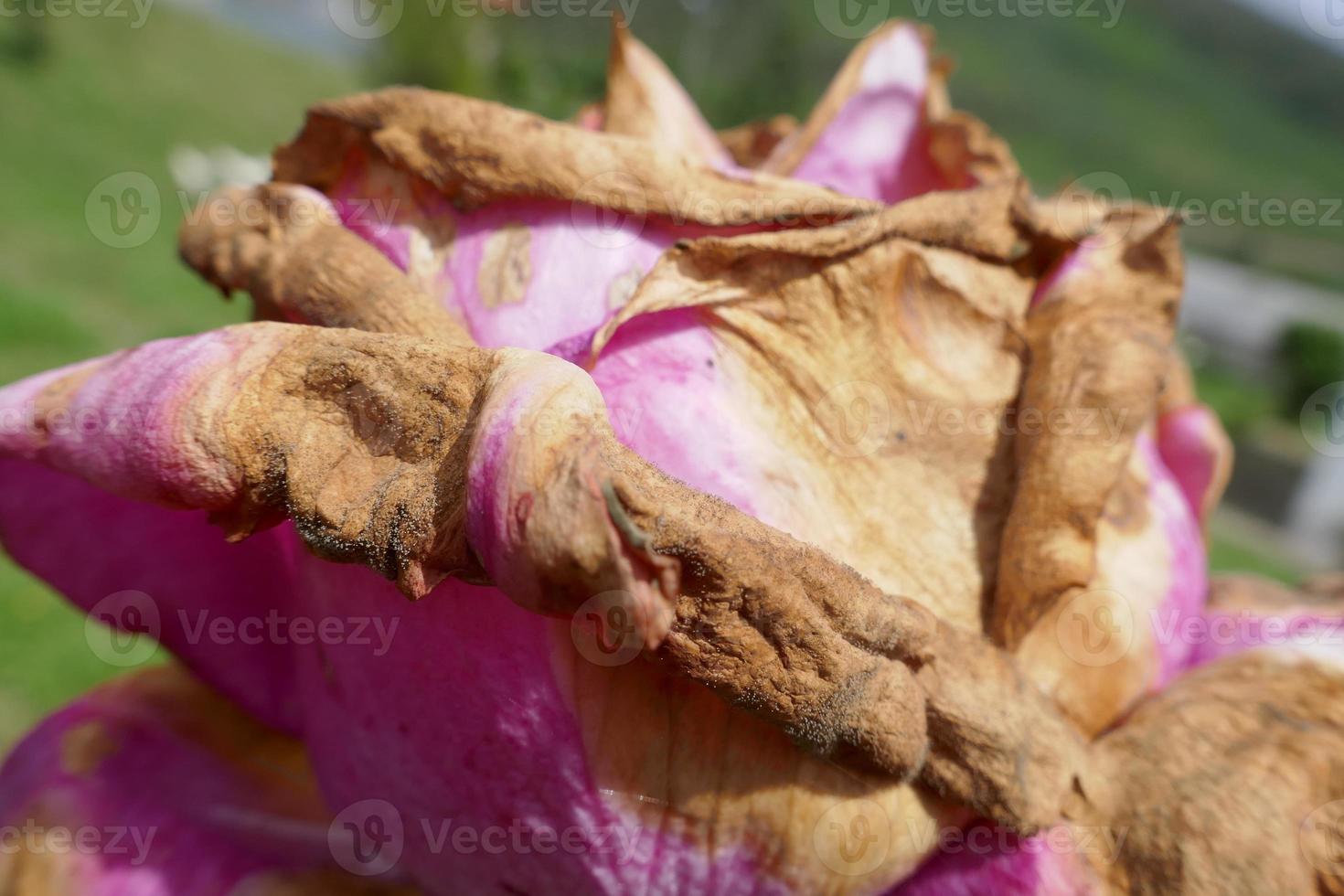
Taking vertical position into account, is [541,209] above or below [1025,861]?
above

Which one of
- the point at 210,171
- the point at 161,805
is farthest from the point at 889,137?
the point at 210,171

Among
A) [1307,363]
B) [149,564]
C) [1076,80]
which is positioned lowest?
[149,564]

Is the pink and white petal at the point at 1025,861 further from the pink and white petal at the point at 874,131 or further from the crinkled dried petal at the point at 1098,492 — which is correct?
the pink and white petal at the point at 874,131

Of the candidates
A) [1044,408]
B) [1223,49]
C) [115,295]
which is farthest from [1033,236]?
[1223,49]

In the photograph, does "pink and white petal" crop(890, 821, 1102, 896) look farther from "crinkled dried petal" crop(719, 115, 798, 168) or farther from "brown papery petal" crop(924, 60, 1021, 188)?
"crinkled dried petal" crop(719, 115, 798, 168)

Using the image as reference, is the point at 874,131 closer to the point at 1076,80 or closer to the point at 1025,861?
the point at 1025,861

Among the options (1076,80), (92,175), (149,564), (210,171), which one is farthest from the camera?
(1076,80)

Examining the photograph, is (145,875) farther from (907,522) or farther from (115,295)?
(115,295)

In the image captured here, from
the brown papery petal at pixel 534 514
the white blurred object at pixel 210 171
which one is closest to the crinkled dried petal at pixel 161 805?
the brown papery petal at pixel 534 514
